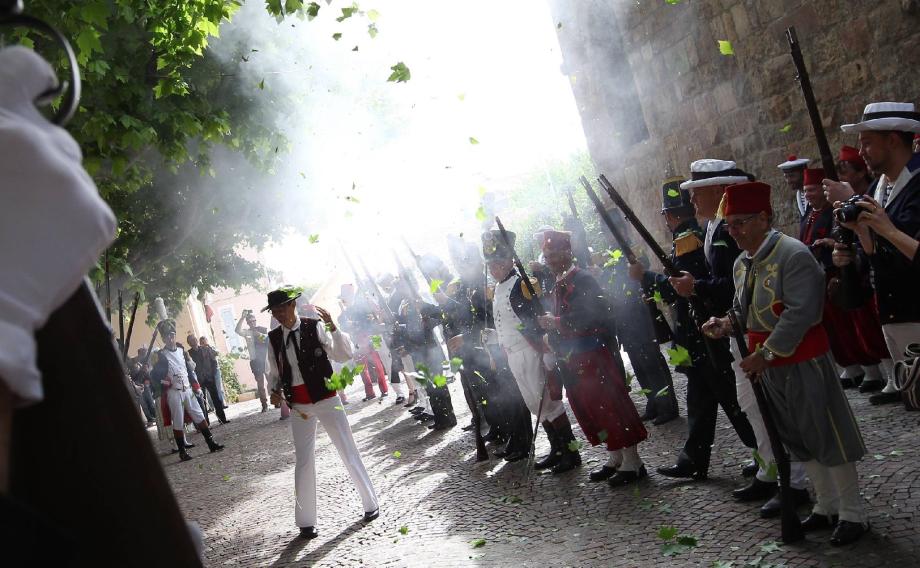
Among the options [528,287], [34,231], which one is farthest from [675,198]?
[34,231]

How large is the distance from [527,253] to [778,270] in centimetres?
2578

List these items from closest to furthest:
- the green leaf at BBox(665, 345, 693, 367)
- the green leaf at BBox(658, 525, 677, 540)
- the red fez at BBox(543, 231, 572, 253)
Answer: the green leaf at BBox(658, 525, 677, 540) → the green leaf at BBox(665, 345, 693, 367) → the red fez at BBox(543, 231, 572, 253)

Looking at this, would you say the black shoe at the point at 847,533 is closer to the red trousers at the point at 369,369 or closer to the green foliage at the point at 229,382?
the red trousers at the point at 369,369

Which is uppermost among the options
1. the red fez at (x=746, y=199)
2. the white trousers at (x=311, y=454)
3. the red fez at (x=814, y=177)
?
the red fez at (x=814, y=177)

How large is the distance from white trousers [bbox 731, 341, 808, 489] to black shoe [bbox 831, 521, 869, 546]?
0.87m

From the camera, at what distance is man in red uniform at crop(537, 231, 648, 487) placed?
668cm

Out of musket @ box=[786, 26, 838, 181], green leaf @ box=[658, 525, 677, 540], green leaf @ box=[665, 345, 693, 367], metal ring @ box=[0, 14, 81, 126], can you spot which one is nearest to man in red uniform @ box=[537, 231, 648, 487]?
green leaf @ box=[665, 345, 693, 367]

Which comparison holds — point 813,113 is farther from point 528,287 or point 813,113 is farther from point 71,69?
point 71,69

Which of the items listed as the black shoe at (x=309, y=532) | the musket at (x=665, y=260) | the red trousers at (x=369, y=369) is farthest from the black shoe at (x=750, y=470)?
the red trousers at (x=369, y=369)

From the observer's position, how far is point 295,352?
7.75 meters

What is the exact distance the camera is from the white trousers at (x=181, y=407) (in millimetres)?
15547

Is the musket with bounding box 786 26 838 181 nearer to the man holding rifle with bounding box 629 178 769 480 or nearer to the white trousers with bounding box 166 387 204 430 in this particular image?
the man holding rifle with bounding box 629 178 769 480

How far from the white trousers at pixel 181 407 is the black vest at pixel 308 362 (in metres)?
8.47

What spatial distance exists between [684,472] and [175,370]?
11.6 meters
